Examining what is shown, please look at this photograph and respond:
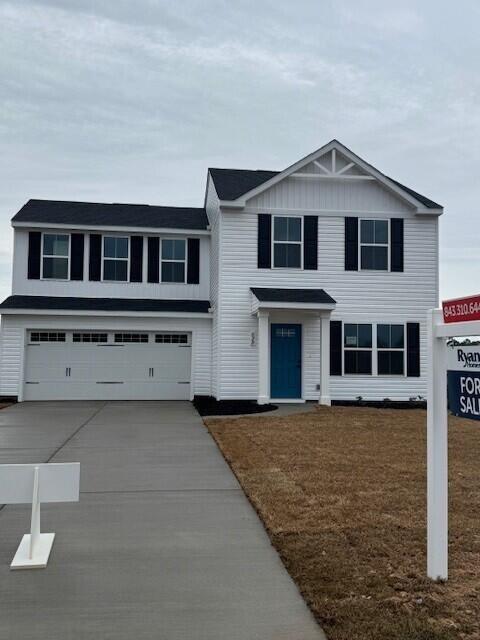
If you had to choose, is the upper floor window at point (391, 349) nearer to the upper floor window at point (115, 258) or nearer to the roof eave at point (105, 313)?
the roof eave at point (105, 313)

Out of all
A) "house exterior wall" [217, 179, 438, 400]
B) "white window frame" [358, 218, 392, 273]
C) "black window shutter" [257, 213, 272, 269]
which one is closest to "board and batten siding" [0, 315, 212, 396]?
"house exterior wall" [217, 179, 438, 400]

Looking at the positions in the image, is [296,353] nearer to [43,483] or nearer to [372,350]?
[372,350]

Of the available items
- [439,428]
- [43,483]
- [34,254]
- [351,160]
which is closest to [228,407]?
[351,160]

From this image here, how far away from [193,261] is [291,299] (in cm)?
489

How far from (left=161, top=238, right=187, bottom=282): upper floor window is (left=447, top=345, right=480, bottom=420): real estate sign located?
649 inches

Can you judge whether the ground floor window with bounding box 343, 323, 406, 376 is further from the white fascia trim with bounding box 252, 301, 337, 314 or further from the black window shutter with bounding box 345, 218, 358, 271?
the black window shutter with bounding box 345, 218, 358, 271

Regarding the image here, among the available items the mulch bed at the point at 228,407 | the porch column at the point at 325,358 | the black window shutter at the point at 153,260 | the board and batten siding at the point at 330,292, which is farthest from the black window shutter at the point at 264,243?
the black window shutter at the point at 153,260

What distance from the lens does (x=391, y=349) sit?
1825 cm

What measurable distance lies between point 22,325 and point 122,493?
13.1 meters

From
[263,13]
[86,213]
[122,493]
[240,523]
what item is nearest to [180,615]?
[240,523]

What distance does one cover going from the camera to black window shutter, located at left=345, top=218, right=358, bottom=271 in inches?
724

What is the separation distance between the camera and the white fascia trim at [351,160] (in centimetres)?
1770

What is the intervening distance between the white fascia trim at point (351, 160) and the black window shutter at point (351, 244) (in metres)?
1.41

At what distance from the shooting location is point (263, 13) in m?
11.4
